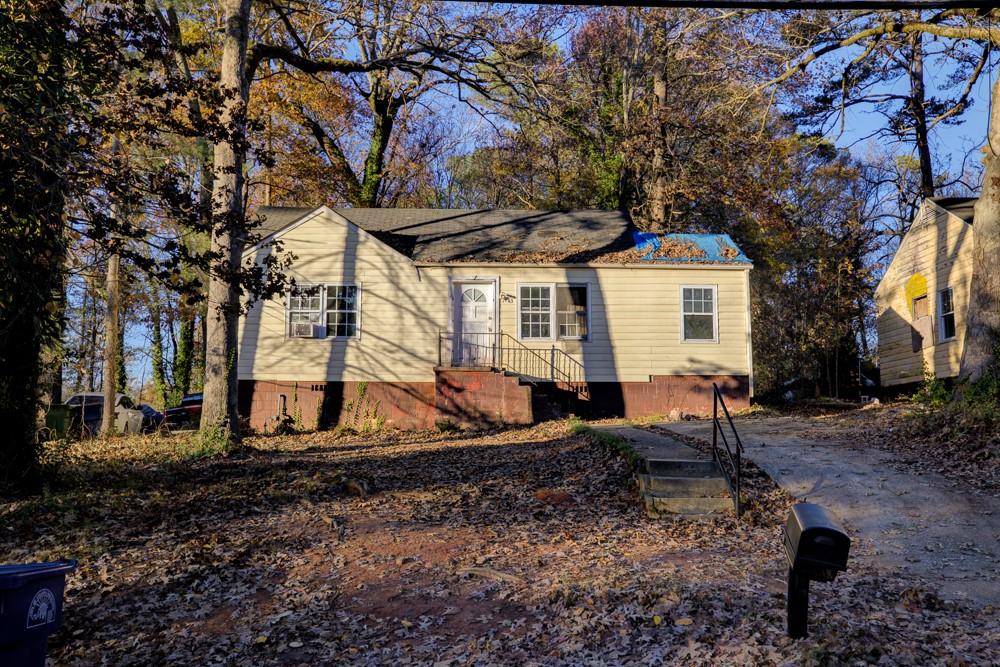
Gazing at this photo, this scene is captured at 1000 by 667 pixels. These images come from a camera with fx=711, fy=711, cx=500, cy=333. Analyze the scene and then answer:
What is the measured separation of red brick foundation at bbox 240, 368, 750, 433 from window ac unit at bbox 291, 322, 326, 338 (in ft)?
3.85

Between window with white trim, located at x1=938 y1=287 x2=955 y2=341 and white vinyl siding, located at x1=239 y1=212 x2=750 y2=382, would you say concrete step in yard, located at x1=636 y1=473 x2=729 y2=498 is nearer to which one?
white vinyl siding, located at x1=239 y1=212 x2=750 y2=382

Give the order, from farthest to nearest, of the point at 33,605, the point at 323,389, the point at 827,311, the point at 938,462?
1. the point at 827,311
2. the point at 323,389
3. the point at 938,462
4. the point at 33,605

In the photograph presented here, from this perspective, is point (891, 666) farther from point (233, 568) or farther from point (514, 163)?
point (514, 163)

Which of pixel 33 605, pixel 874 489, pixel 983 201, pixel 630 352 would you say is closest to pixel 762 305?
pixel 630 352

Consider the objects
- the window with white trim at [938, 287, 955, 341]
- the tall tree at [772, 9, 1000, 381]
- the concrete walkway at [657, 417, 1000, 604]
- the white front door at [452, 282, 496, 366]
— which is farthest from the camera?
the window with white trim at [938, 287, 955, 341]

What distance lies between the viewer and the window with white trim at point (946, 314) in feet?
61.1

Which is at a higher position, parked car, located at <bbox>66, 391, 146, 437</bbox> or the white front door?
the white front door

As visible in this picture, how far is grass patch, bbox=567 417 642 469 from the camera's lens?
9055mm

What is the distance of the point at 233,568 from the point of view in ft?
19.9

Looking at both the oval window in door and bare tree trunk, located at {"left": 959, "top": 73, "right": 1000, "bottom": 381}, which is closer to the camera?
bare tree trunk, located at {"left": 959, "top": 73, "right": 1000, "bottom": 381}

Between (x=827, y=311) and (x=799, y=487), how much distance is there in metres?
19.6

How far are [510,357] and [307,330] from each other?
16.5 feet

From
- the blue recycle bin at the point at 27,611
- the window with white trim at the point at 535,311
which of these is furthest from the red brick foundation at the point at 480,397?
the blue recycle bin at the point at 27,611

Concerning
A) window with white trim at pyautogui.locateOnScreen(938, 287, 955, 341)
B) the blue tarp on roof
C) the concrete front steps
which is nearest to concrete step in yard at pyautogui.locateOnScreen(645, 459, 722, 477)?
the concrete front steps
